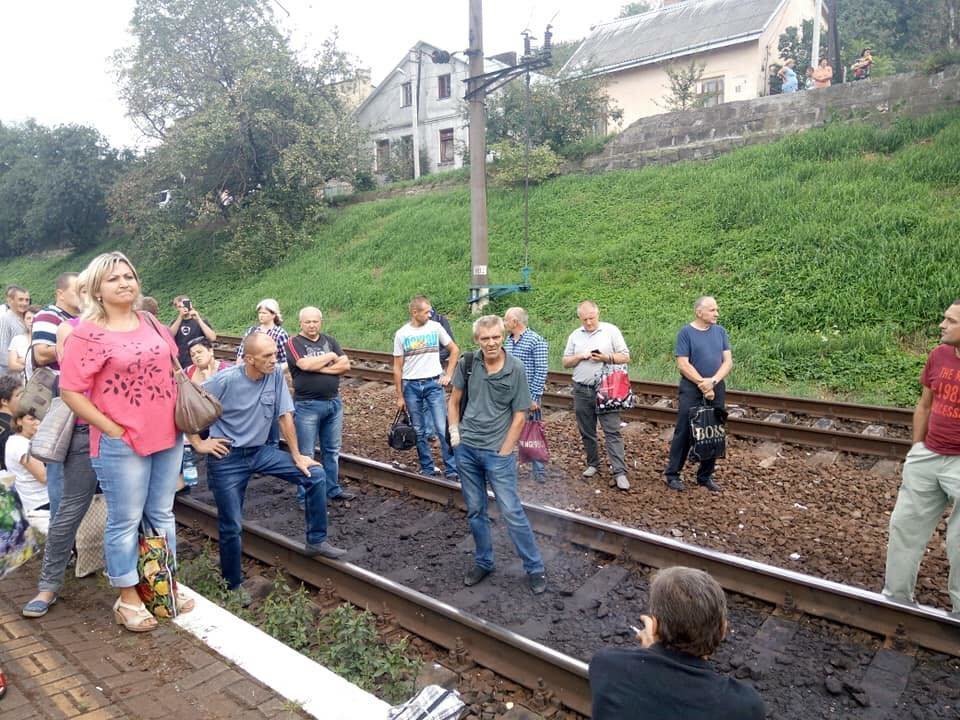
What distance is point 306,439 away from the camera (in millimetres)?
6363

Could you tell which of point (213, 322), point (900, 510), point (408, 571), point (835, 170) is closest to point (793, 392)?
point (900, 510)

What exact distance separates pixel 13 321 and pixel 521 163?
54.1ft

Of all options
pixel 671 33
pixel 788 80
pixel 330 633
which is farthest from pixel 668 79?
pixel 330 633

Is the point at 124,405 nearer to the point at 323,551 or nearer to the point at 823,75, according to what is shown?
the point at 323,551

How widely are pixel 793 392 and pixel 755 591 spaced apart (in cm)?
559

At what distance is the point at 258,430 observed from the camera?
4.92 metres

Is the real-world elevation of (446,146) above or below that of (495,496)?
above

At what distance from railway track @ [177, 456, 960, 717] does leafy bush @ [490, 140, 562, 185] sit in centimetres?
1636

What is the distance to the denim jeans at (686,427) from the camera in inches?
268

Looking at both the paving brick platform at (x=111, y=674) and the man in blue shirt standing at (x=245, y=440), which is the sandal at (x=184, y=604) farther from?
the man in blue shirt standing at (x=245, y=440)

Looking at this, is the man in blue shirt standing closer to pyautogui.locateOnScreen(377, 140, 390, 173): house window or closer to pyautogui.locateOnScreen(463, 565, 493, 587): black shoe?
pyautogui.locateOnScreen(463, 565, 493, 587): black shoe

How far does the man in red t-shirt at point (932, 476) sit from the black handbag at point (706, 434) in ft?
6.78

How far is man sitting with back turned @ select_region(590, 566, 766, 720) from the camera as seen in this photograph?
7.15 ft

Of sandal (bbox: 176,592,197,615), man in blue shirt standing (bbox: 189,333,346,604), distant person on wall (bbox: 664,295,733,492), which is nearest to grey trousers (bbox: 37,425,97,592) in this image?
man in blue shirt standing (bbox: 189,333,346,604)
